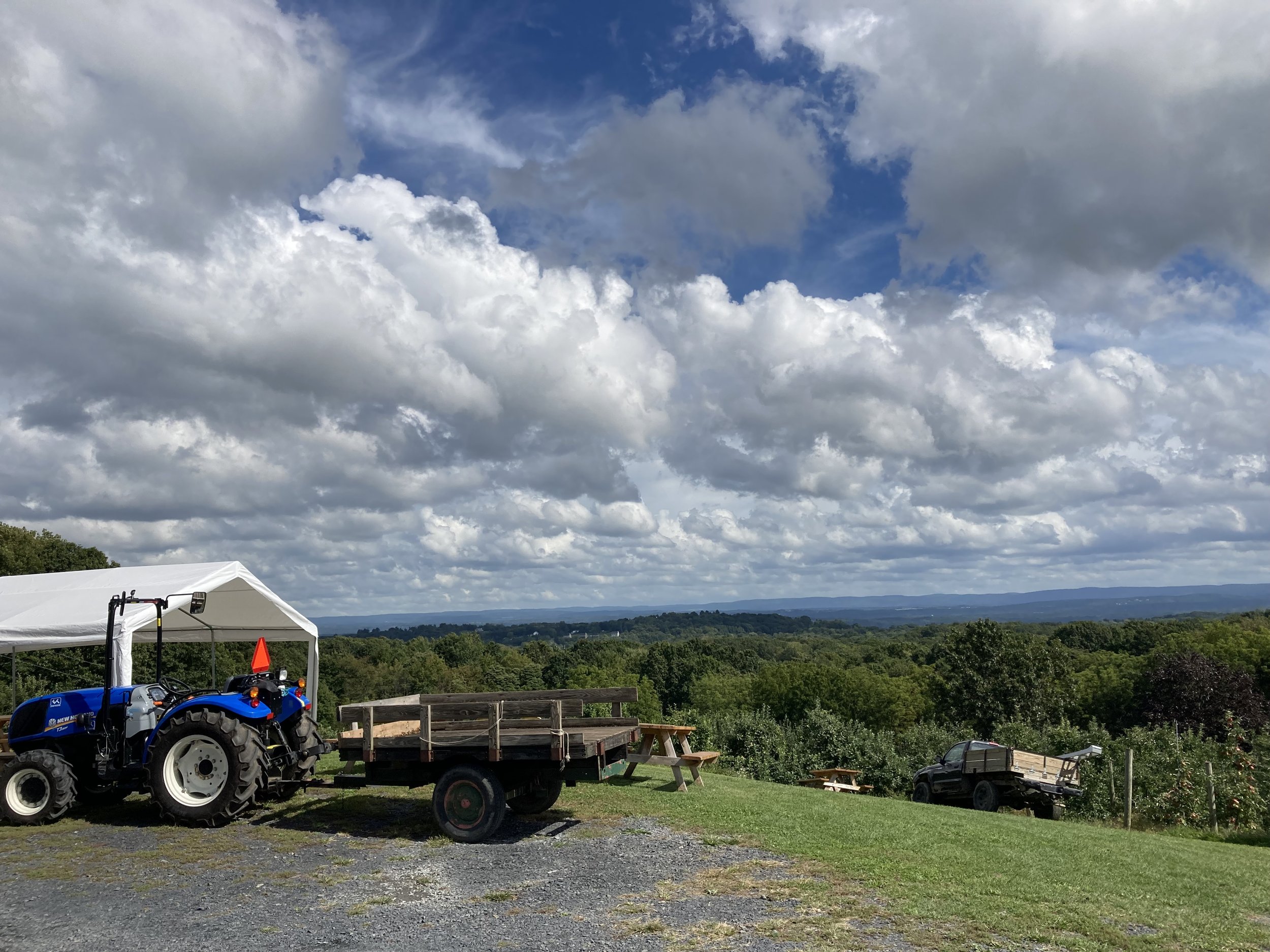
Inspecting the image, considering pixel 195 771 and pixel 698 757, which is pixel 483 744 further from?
pixel 698 757

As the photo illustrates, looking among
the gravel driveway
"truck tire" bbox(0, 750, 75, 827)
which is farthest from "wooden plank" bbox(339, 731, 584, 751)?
"truck tire" bbox(0, 750, 75, 827)

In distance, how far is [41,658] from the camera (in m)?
40.7

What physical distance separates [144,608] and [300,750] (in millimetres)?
3489

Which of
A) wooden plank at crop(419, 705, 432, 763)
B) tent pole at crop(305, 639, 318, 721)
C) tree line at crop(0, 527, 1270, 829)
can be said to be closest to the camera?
wooden plank at crop(419, 705, 432, 763)

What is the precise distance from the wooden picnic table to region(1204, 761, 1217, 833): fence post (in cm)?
1144

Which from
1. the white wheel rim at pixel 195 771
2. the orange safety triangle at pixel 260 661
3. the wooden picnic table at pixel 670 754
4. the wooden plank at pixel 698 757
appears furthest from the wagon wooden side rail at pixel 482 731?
the wooden plank at pixel 698 757

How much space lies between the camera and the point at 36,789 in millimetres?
10070

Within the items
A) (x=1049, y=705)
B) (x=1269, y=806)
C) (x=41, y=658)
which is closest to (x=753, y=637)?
(x=1049, y=705)

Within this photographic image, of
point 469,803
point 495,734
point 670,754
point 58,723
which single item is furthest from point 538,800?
point 58,723

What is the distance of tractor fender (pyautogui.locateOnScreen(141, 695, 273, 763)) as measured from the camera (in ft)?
32.1

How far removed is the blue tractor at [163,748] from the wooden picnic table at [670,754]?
462cm

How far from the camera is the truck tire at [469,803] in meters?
8.94

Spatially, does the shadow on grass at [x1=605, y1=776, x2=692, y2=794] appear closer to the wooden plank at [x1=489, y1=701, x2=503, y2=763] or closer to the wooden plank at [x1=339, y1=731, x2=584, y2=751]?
the wooden plank at [x1=339, y1=731, x2=584, y2=751]

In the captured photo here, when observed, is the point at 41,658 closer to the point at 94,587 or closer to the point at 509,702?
the point at 94,587
